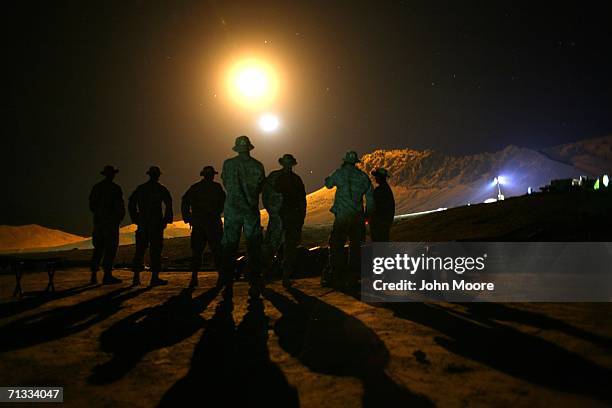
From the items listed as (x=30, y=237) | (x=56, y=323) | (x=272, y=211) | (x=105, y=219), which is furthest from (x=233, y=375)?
(x=30, y=237)

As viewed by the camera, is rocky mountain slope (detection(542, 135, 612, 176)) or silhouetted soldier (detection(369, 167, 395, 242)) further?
rocky mountain slope (detection(542, 135, 612, 176))

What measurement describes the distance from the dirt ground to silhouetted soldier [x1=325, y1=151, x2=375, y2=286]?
5.72ft

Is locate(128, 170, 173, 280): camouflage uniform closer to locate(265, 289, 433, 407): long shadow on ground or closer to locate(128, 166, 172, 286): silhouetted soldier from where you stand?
locate(128, 166, 172, 286): silhouetted soldier

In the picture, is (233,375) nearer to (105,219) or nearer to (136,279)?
(136,279)

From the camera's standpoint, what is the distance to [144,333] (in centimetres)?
400

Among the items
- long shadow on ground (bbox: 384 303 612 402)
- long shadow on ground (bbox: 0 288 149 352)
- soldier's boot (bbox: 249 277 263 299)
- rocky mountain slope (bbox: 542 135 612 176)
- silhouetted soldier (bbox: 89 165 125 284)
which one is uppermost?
rocky mountain slope (bbox: 542 135 612 176)

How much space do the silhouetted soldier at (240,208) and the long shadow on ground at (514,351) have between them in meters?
2.62

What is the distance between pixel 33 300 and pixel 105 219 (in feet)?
7.54

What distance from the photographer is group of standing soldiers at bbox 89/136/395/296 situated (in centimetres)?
646

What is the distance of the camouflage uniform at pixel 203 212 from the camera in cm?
794

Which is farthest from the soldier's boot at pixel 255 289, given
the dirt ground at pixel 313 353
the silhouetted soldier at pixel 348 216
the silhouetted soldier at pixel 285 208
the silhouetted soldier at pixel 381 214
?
the silhouetted soldier at pixel 381 214

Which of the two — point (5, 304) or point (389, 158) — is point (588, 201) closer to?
point (5, 304)

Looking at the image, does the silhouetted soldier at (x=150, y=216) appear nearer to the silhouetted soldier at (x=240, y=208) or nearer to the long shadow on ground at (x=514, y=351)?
the silhouetted soldier at (x=240, y=208)

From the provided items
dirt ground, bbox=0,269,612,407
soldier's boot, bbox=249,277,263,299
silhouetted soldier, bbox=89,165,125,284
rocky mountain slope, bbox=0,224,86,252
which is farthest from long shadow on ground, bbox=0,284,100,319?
rocky mountain slope, bbox=0,224,86,252
